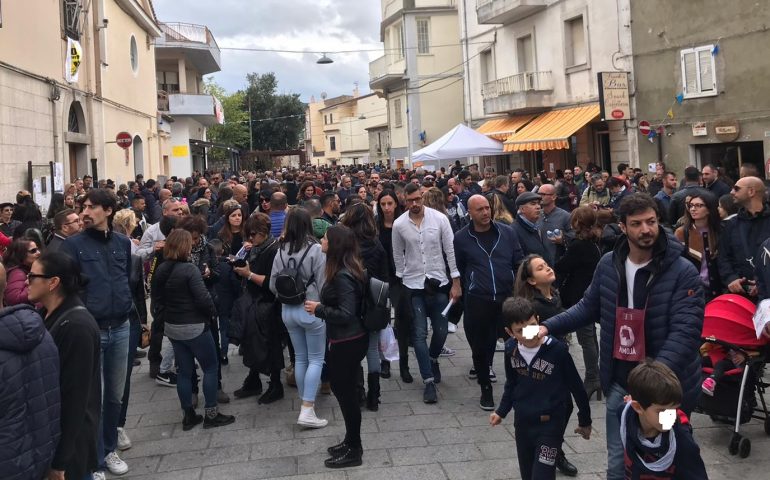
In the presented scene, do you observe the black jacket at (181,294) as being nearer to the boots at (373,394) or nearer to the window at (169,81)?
the boots at (373,394)

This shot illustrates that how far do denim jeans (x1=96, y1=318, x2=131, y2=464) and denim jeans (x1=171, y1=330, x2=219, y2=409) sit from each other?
0.65 metres

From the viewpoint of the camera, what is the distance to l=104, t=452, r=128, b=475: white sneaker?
16.0 feet

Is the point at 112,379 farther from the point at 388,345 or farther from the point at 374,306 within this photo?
the point at 388,345

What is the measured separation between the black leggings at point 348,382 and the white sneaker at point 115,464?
1.57m

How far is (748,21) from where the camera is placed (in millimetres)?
15703

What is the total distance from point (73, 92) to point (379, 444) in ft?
53.5

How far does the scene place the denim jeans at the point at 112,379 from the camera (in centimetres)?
484

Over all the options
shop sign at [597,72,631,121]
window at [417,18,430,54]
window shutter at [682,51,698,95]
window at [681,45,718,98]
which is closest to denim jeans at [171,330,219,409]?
window at [681,45,718,98]

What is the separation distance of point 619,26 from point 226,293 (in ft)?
52.4

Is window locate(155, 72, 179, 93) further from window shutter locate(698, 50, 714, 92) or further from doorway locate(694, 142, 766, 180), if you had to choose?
doorway locate(694, 142, 766, 180)

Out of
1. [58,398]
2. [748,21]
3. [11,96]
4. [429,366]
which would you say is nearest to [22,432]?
[58,398]

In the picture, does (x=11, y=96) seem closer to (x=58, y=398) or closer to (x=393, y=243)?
(x=393, y=243)

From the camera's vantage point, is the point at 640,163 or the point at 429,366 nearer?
the point at 429,366

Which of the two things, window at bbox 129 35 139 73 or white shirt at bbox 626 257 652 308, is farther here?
window at bbox 129 35 139 73
